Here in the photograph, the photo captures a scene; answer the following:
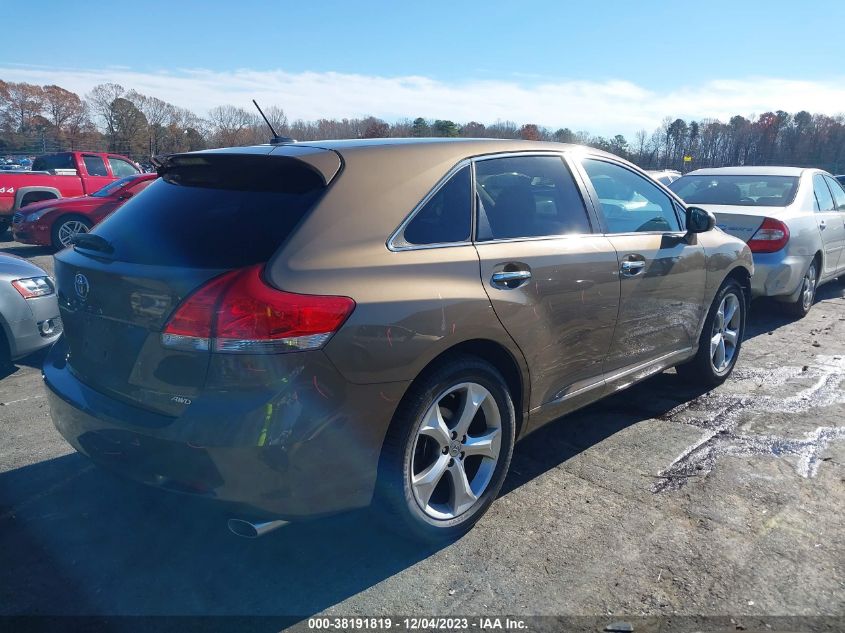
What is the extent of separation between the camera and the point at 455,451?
2.98 m

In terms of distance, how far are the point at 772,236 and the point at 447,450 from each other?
532 cm

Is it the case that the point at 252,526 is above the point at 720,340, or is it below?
below

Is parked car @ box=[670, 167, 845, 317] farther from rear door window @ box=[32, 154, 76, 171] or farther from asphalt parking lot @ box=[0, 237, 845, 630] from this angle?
rear door window @ box=[32, 154, 76, 171]

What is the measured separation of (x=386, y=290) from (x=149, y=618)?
59.0 inches

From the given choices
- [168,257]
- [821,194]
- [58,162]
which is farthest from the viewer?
[58,162]

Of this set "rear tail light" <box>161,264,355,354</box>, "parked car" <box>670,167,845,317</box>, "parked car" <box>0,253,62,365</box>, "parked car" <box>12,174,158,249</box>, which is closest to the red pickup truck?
"parked car" <box>12,174,158,249</box>

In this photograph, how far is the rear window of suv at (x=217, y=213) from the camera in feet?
8.36

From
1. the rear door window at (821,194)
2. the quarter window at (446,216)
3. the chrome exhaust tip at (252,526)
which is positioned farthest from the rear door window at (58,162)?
the chrome exhaust tip at (252,526)

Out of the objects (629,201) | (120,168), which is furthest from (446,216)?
(120,168)

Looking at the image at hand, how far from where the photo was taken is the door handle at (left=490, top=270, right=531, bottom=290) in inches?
119

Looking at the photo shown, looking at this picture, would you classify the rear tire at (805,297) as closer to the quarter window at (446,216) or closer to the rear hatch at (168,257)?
the quarter window at (446,216)

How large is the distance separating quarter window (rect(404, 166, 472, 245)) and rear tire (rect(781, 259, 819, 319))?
563cm

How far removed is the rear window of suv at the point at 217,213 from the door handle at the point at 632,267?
1.90 meters

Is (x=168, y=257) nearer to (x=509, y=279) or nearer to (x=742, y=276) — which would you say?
(x=509, y=279)
